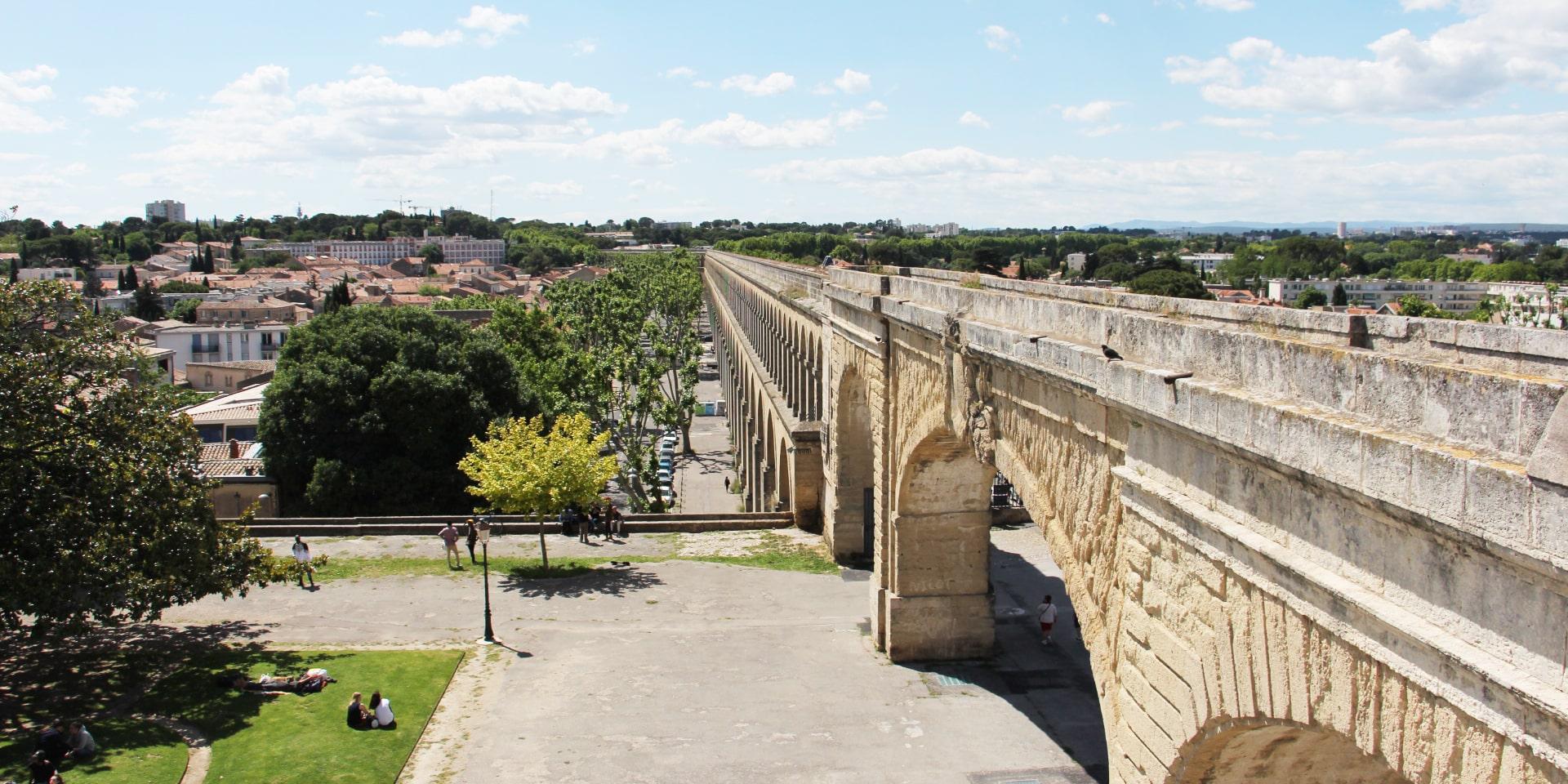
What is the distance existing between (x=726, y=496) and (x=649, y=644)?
23547 mm

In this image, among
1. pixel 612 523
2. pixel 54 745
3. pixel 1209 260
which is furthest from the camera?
pixel 1209 260

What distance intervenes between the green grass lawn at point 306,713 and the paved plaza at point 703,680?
0.42m

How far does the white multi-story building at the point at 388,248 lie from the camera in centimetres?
18562

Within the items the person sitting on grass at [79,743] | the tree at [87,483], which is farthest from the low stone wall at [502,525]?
the person sitting on grass at [79,743]

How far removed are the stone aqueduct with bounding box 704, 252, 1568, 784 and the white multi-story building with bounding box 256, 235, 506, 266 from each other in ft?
592

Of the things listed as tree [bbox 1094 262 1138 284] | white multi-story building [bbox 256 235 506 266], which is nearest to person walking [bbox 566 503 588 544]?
tree [bbox 1094 262 1138 284]

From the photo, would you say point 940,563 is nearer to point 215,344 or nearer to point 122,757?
point 122,757

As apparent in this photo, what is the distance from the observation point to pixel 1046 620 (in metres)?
17.9

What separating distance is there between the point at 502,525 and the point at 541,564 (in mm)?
3201

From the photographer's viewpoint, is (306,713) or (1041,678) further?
(1041,678)

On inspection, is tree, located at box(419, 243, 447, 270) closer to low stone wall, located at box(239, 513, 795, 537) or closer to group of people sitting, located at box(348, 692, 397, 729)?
low stone wall, located at box(239, 513, 795, 537)

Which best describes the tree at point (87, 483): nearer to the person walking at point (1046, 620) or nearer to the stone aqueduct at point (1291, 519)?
the stone aqueduct at point (1291, 519)

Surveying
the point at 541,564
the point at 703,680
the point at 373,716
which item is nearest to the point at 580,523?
the point at 541,564

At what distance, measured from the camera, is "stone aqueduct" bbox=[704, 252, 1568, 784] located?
4.32 metres
